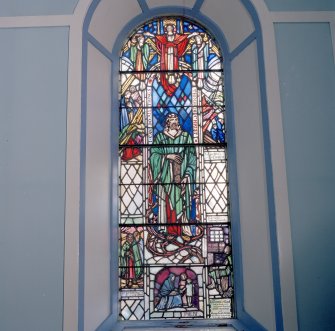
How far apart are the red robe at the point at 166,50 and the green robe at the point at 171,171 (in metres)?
0.41
